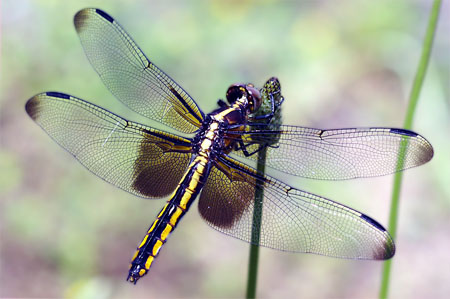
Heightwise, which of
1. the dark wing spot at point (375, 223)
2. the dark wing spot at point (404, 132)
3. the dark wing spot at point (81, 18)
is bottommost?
the dark wing spot at point (375, 223)

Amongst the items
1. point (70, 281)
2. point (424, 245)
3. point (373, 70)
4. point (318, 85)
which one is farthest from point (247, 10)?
point (70, 281)

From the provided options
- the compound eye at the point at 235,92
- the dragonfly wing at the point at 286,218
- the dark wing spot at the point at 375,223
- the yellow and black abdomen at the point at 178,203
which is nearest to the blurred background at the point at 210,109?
the yellow and black abdomen at the point at 178,203

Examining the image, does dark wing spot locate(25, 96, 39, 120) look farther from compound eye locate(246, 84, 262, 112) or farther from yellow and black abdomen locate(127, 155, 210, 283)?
compound eye locate(246, 84, 262, 112)

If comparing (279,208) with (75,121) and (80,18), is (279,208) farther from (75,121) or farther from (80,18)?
(80,18)

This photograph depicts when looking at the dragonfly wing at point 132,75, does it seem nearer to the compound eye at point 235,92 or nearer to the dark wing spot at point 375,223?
the compound eye at point 235,92

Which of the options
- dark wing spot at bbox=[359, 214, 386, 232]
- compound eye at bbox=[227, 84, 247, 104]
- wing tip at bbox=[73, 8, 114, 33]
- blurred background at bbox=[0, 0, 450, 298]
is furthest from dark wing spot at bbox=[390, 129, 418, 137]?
blurred background at bbox=[0, 0, 450, 298]

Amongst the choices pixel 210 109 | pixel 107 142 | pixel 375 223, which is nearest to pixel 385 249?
pixel 375 223
